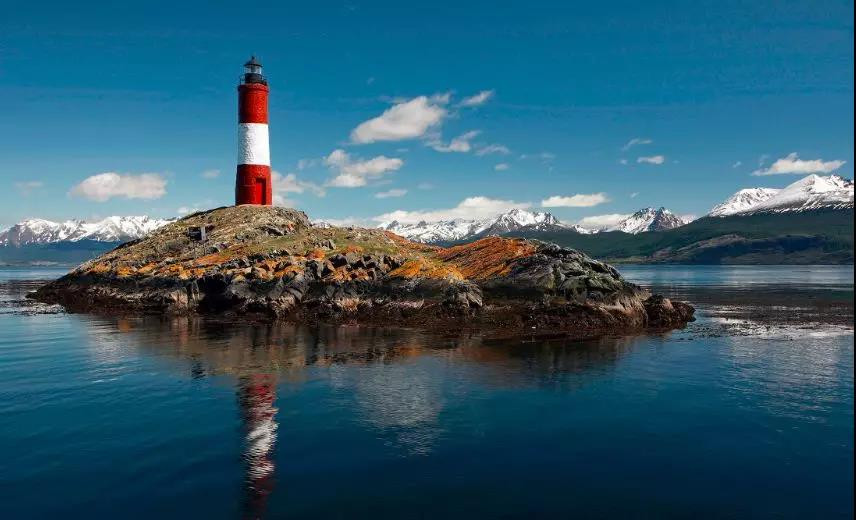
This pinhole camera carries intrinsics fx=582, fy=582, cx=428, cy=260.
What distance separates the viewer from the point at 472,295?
172 feet

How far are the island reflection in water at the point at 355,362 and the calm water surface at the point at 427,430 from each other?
187 mm

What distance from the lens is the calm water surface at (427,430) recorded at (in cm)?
1678

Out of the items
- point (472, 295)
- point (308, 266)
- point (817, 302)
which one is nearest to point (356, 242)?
point (308, 266)

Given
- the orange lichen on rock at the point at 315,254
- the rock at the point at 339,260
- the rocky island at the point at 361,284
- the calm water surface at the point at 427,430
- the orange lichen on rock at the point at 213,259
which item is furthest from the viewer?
the orange lichen on rock at the point at 213,259

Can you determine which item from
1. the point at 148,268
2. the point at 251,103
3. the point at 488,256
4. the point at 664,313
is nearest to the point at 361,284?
the point at 488,256

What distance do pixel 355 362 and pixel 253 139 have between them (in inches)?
2185

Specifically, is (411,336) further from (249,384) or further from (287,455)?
(287,455)

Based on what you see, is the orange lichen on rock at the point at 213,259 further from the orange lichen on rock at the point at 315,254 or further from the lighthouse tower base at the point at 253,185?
the lighthouse tower base at the point at 253,185

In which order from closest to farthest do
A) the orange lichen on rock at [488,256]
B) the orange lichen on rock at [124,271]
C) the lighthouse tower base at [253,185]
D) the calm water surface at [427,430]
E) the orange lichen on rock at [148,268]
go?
1. the calm water surface at [427,430]
2. the orange lichen on rock at [488,256]
3. the orange lichen on rock at [148,268]
4. the orange lichen on rock at [124,271]
5. the lighthouse tower base at [253,185]

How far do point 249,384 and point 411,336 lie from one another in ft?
56.8

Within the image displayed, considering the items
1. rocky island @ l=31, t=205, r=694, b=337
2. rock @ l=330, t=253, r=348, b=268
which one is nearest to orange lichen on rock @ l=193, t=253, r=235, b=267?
rocky island @ l=31, t=205, r=694, b=337

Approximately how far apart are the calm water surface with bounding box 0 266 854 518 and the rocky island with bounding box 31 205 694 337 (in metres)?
9.75

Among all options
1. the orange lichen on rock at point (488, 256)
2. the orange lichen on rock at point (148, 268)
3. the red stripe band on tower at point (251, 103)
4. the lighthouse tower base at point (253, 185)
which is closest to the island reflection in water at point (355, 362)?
the orange lichen on rock at point (488, 256)

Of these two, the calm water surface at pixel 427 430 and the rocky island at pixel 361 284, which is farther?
the rocky island at pixel 361 284
